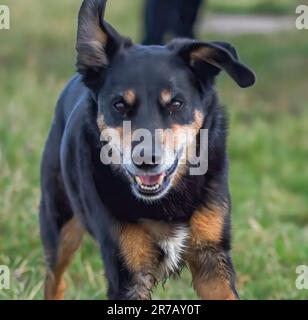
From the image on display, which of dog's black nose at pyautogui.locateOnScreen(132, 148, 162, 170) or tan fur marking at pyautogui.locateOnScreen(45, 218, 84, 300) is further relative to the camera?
tan fur marking at pyautogui.locateOnScreen(45, 218, 84, 300)

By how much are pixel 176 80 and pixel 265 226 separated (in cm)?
304

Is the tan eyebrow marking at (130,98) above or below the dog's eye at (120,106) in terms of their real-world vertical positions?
above

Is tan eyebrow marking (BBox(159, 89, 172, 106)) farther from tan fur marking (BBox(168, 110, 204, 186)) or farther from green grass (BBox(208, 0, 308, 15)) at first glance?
green grass (BBox(208, 0, 308, 15))

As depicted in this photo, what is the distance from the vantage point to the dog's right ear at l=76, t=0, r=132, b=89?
15.6ft

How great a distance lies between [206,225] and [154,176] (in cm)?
38

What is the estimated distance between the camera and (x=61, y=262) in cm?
582

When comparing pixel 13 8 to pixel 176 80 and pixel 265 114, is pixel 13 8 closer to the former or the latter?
pixel 265 114

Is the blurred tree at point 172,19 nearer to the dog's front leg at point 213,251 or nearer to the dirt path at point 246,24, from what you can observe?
the dirt path at point 246,24

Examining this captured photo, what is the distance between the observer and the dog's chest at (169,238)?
15.7 ft

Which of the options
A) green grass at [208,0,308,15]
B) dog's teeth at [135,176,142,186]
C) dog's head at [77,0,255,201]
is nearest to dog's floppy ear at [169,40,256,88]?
dog's head at [77,0,255,201]

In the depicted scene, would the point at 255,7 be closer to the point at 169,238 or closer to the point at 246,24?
the point at 246,24

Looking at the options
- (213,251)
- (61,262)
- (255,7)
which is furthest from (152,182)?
(255,7)

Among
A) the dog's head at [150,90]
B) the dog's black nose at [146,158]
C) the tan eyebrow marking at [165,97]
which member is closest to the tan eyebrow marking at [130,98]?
the dog's head at [150,90]

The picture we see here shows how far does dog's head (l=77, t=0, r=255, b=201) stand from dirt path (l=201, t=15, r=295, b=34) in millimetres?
11881
